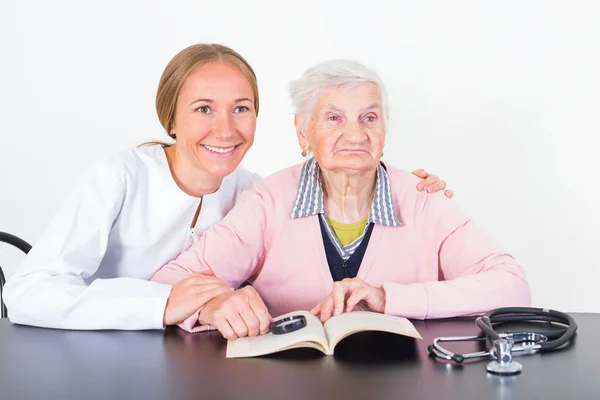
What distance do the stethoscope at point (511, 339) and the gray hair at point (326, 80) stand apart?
0.67 meters

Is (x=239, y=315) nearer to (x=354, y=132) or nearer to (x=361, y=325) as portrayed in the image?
(x=361, y=325)

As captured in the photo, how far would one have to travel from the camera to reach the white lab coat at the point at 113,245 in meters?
1.78

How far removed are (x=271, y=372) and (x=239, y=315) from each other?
0.95ft

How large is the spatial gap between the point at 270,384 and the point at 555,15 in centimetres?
264

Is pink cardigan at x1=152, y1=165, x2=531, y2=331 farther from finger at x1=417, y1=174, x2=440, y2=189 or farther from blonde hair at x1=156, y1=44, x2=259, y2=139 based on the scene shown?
blonde hair at x1=156, y1=44, x2=259, y2=139

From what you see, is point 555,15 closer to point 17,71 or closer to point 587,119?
point 587,119

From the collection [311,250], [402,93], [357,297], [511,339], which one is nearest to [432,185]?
[311,250]

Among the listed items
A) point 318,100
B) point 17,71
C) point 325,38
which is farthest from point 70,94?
point 318,100

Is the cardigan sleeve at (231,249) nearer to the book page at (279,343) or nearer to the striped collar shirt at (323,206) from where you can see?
the striped collar shirt at (323,206)

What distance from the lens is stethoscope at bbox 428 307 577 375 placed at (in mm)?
1371

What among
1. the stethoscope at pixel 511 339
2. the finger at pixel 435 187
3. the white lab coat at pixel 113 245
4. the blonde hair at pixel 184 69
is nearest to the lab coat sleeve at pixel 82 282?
the white lab coat at pixel 113 245

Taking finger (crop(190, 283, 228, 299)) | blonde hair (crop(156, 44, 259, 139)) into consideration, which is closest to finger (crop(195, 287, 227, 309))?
finger (crop(190, 283, 228, 299))

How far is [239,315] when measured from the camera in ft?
5.42

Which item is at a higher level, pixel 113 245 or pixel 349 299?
pixel 113 245
